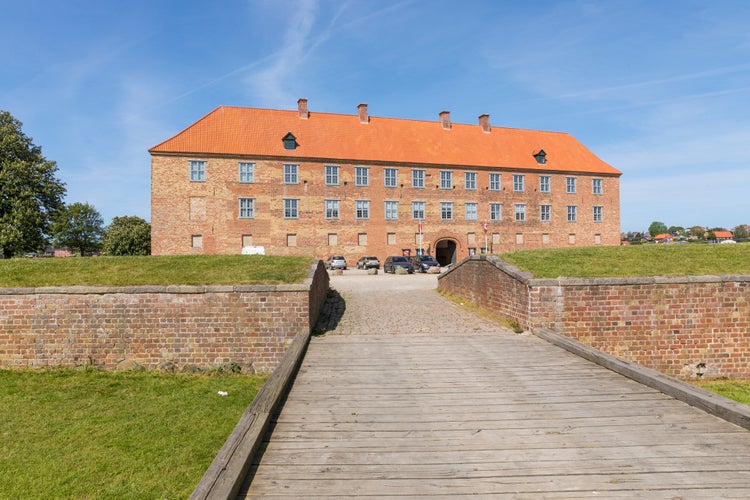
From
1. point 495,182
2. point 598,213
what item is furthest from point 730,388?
point 598,213

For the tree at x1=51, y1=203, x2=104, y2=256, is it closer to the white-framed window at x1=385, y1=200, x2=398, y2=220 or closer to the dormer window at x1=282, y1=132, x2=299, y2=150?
the dormer window at x1=282, y1=132, x2=299, y2=150

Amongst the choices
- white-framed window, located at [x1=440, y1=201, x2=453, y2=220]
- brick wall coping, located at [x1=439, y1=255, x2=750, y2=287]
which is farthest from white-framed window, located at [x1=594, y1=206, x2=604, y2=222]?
brick wall coping, located at [x1=439, y1=255, x2=750, y2=287]

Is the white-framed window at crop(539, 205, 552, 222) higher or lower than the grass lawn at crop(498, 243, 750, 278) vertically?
higher

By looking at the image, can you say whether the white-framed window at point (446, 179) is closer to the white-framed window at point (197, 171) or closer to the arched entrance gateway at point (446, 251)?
the arched entrance gateway at point (446, 251)

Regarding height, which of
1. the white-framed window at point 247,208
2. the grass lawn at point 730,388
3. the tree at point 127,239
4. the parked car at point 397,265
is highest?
the white-framed window at point 247,208

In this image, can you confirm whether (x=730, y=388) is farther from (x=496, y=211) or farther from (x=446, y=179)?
(x=496, y=211)

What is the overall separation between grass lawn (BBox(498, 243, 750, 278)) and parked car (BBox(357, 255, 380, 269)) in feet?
64.7

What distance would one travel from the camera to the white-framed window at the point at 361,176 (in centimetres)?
3747

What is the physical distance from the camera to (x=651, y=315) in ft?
32.8

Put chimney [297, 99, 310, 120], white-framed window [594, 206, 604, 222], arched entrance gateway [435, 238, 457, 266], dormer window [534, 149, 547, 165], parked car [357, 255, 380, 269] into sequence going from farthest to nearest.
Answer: white-framed window [594, 206, 604, 222], dormer window [534, 149, 547, 165], arched entrance gateway [435, 238, 457, 266], chimney [297, 99, 310, 120], parked car [357, 255, 380, 269]

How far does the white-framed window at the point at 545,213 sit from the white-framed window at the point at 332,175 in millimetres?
19506

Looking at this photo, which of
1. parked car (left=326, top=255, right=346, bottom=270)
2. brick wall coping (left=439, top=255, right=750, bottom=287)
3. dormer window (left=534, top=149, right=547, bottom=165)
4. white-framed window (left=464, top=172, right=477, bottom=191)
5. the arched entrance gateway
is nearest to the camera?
brick wall coping (left=439, top=255, right=750, bottom=287)

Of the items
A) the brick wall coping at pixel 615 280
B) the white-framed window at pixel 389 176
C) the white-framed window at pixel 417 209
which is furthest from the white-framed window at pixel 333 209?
the brick wall coping at pixel 615 280

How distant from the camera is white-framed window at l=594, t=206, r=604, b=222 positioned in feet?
139
